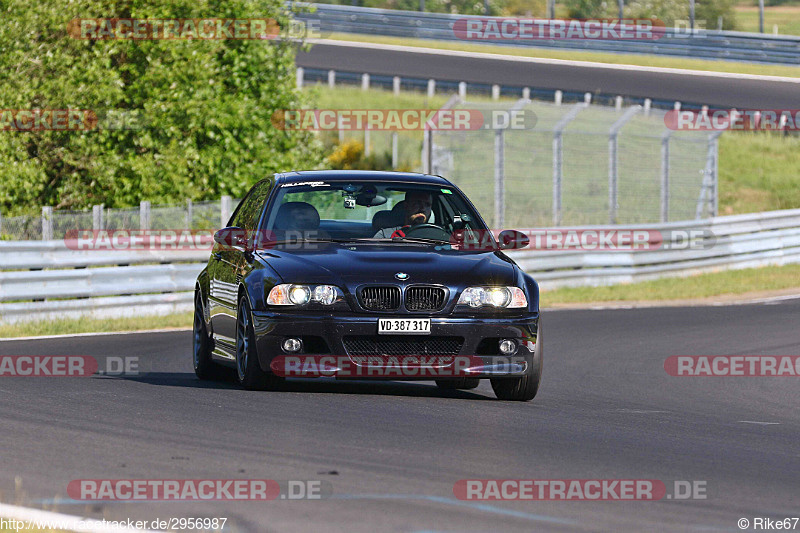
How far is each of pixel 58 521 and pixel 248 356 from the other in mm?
4343

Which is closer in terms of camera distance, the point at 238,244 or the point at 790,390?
the point at 238,244

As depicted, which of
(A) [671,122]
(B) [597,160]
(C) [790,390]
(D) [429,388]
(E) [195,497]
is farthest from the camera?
(B) [597,160]

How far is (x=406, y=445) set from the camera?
25.0 feet

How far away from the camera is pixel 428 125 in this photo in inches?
973

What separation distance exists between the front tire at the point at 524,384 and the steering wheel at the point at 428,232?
111 cm

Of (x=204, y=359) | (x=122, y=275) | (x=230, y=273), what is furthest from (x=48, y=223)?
(x=230, y=273)

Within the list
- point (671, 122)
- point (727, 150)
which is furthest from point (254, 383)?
point (727, 150)

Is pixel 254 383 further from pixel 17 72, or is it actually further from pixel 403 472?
pixel 17 72

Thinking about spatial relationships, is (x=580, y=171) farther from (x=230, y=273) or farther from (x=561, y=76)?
(x=230, y=273)

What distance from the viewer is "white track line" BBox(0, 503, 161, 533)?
5.43m

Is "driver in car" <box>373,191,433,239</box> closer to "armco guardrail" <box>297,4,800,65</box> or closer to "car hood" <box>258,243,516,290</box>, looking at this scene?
"car hood" <box>258,243,516,290</box>

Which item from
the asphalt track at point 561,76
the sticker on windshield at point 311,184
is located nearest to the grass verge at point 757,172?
the asphalt track at point 561,76

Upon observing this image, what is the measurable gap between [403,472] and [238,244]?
4.09m

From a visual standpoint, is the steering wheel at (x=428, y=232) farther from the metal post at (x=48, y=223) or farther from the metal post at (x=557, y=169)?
the metal post at (x=557, y=169)
